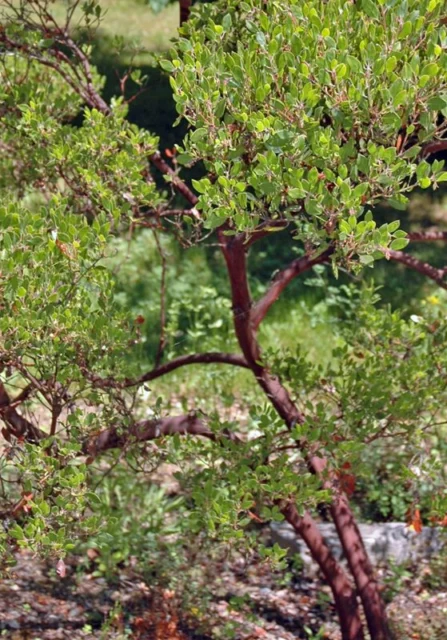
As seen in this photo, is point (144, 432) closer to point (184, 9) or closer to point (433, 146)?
point (433, 146)

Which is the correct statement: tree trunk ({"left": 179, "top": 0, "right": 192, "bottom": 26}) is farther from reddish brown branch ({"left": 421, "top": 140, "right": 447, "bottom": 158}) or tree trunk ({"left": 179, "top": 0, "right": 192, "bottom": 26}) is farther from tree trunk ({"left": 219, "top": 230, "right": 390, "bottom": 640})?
reddish brown branch ({"left": 421, "top": 140, "right": 447, "bottom": 158})

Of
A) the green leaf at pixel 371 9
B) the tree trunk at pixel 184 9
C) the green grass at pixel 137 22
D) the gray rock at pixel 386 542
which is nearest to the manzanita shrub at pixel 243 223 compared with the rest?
the green leaf at pixel 371 9

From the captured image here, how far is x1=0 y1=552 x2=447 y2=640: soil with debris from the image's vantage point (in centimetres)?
372

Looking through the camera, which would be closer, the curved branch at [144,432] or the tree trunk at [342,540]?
the curved branch at [144,432]

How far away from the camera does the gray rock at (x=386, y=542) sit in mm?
4379

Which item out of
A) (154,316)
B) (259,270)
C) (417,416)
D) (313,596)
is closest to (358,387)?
(417,416)

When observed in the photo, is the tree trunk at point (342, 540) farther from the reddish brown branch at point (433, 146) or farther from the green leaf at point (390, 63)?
the green leaf at point (390, 63)

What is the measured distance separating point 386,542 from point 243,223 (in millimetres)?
2608

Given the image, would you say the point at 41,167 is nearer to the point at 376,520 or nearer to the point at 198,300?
the point at 376,520

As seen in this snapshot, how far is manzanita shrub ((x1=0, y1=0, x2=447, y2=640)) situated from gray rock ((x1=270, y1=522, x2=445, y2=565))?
536 millimetres

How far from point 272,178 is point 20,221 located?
70cm

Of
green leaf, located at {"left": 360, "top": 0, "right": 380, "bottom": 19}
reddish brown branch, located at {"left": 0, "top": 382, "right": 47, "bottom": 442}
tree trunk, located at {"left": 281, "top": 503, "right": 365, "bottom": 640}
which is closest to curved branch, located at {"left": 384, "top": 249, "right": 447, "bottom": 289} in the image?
tree trunk, located at {"left": 281, "top": 503, "right": 365, "bottom": 640}

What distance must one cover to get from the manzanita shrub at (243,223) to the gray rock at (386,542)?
536 mm

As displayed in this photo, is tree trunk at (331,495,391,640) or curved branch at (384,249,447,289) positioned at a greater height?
curved branch at (384,249,447,289)
